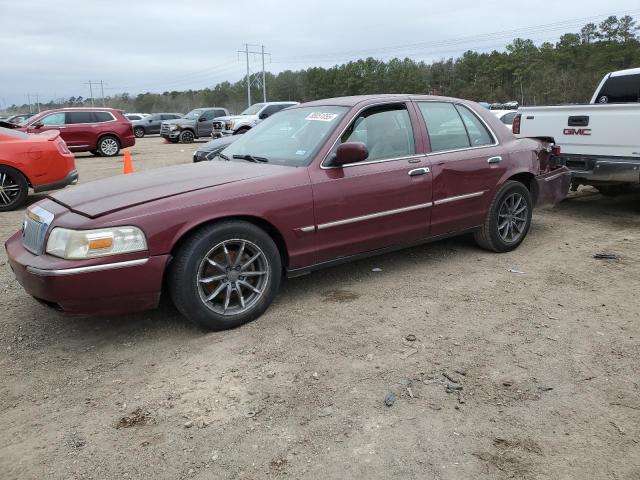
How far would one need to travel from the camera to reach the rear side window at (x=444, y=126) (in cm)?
478

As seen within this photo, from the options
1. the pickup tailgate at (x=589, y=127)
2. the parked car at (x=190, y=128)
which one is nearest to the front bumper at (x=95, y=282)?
the pickup tailgate at (x=589, y=127)

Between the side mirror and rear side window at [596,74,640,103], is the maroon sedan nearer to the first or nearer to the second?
the side mirror

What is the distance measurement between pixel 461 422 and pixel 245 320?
1703mm

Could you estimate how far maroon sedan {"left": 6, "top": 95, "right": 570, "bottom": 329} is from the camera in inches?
130

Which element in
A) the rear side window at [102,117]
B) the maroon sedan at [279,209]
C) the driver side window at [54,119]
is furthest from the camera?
the rear side window at [102,117]

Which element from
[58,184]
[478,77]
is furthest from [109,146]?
[478,77]

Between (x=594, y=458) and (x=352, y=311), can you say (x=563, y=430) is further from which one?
(x=352, y=311)

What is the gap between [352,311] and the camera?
13.1 feet

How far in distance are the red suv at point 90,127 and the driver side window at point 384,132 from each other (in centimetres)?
1522

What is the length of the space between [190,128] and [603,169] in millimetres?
20967

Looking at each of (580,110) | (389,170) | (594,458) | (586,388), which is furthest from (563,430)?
(580,110)

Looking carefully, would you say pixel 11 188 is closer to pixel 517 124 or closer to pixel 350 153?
pixel 350 153

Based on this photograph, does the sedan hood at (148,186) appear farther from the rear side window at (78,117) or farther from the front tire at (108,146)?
the rear side window at (78,117)

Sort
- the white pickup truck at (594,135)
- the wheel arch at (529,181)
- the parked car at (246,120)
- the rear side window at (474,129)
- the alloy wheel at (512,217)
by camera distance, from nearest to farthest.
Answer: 1. the rear side window at (474,129)
2. the alloy wheel at (512,217)
3. the wheel arch at (529,181)
4. the white pickup truck at (594,135)
5. the parked car at (246,120)
